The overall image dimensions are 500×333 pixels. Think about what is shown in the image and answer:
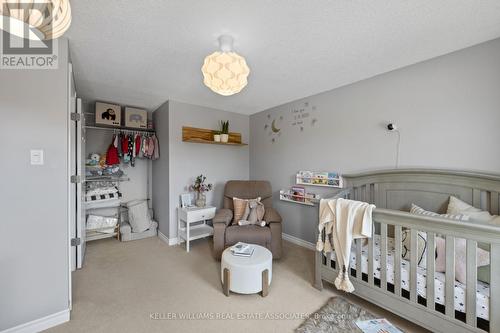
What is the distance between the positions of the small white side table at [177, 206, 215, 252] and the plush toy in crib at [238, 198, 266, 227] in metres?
0.63

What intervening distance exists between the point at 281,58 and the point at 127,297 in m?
2.77

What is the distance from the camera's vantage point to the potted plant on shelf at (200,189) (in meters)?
3.38

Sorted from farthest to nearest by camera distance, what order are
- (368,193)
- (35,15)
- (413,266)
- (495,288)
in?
1. (368,193)
2. (413,266)
3. (495,288)
4. (35,15)

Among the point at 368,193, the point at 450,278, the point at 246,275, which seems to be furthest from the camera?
the point at 368,193

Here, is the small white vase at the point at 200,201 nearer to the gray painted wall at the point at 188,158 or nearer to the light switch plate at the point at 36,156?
the gray painted wall at the point at 188,158

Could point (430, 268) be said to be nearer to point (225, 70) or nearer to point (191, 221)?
point (225, 70)

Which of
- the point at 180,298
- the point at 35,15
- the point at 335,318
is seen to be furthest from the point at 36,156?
the point at 335,318

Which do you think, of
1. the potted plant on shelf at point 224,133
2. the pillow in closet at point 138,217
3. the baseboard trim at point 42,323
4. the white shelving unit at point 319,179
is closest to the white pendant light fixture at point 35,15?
the baseboard trim at point 42,323

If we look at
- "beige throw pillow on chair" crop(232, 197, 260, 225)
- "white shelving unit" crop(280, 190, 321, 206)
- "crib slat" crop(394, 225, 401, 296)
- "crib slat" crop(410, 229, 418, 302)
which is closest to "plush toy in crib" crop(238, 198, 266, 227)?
"beige throw pillow on chair" crop(232, 197, 260, 225)

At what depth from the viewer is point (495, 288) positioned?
1.29 meters

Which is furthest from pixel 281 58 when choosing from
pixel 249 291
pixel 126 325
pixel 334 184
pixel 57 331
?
pixel 57 331

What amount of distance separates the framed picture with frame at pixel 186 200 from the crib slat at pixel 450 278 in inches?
120

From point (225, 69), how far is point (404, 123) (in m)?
1.98

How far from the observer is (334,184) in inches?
112
